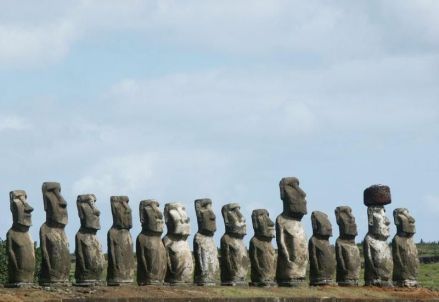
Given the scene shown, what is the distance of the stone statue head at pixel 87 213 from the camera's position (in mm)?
27844

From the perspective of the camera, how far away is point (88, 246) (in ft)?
90.6

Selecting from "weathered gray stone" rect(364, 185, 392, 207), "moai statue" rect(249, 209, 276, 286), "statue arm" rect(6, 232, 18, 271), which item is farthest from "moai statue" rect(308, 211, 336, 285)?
"statue arm" rect(6, 232, 18, 271)

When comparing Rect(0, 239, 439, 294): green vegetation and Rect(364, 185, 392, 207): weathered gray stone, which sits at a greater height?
A: Rect(364, 185, 392, 207): weathered gray stone

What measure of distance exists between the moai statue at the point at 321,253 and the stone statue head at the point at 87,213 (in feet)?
18.8

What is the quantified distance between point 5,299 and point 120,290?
2716 millimetres

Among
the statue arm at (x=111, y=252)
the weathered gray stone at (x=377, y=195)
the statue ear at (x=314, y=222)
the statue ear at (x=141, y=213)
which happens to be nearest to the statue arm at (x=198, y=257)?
the statue ear at (x=141, y=213)

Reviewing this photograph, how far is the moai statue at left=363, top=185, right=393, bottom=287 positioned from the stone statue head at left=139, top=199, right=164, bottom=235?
612 cm

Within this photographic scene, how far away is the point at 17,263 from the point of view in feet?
87.5

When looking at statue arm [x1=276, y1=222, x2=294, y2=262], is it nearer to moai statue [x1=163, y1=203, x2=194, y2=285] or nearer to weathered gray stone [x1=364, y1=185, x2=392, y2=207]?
moai statue [x1=163, y1=203, x2=194, y2=285]

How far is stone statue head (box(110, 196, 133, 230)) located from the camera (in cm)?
2838

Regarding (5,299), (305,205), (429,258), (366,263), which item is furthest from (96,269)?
(429,258)

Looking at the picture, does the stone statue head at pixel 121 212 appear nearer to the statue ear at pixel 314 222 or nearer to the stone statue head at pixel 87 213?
the stone statue head at pixel 87 213

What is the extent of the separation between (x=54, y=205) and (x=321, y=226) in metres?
6.88

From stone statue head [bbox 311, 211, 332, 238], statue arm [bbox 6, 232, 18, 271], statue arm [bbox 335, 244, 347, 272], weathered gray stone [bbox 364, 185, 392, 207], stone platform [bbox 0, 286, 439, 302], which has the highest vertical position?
weathered gray stone [bbox 364, 185, 392, 207]
